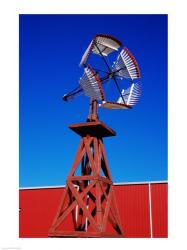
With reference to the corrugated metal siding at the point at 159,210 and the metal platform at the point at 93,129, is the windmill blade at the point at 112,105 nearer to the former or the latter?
the metal platform at the point at 93,129

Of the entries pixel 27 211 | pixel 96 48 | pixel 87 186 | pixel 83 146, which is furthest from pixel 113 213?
pixel 27 211

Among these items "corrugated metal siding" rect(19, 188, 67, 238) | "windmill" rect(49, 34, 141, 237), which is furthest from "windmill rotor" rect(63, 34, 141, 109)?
"corrugated metal siding" rect(19, 188, 67, 238)

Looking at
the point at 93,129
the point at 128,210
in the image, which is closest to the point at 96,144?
the point at 93,129

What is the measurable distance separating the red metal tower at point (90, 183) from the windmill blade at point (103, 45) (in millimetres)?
2116

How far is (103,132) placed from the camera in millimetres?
15672

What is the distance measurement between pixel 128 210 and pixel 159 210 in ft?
5.77

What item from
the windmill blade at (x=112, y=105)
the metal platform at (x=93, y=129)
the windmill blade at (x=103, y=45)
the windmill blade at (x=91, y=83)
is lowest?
the metal platform at (x=93, y=129)

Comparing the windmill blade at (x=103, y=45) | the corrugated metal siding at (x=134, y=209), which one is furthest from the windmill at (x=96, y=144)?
the corrugated metal siding at (x=134, y=209)

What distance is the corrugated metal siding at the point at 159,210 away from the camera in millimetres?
21375

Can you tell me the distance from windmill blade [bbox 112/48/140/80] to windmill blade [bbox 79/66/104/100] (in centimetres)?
174

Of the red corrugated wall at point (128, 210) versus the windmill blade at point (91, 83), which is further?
the red corrugated wall at point (128, 210)

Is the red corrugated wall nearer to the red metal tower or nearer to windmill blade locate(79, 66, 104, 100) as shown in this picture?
the red metal tower
